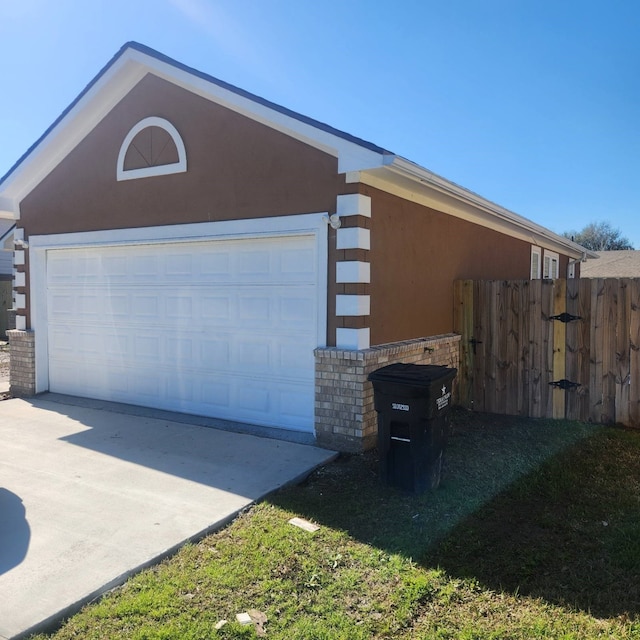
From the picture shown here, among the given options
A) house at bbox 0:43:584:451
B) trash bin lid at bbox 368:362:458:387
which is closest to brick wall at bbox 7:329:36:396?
house at bbox 0:43:584:451

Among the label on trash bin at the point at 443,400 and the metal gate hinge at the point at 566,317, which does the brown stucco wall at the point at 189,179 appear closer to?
the label on trash bin at the point at 443,400

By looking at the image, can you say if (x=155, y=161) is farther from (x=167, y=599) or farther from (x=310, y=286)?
(x=167, y=599)

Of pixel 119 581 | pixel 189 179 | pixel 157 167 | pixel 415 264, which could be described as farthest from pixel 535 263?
pixel 119 581

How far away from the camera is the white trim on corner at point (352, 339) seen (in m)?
6.44

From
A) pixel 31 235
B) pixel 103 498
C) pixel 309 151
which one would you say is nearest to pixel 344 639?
pixel 103 498

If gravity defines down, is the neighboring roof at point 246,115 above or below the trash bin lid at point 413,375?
above

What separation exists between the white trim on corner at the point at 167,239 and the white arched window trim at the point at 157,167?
2.61 ft

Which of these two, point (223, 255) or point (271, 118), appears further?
point (223, 255)

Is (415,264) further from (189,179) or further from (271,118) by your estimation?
(189,179)

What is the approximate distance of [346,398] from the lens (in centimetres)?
645

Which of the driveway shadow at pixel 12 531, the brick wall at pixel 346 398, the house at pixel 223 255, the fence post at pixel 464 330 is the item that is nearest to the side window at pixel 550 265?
the house at pixel 223 255

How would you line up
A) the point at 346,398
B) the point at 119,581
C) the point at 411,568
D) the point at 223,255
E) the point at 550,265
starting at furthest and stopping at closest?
the point at 550,265
the point at 223,255
the point at 346,398
the point at 411,568
the point at 119,581

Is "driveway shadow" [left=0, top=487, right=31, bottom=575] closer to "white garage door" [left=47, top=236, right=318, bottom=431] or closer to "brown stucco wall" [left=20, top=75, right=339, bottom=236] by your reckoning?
"white garage door" [left=47, top=236, right=318, bottom=431]

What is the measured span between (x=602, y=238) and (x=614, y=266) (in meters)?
32.3
